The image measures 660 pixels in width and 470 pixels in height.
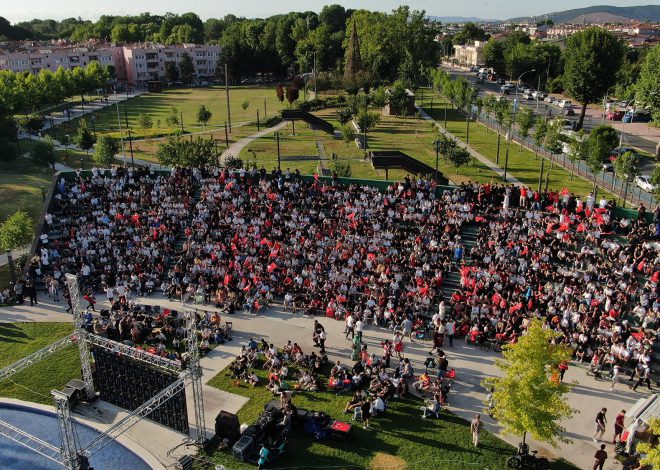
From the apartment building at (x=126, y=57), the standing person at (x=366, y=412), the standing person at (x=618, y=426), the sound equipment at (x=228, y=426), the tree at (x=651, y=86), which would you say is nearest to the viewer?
the standing person at (x=618, y=426)

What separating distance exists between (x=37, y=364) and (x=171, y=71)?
11589 cm

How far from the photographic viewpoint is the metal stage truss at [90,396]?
51.9 ft

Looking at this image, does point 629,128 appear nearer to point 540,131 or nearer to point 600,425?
point 540,131

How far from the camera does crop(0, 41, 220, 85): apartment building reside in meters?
124

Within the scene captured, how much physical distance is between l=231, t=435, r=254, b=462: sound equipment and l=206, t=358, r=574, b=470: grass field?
228 mm

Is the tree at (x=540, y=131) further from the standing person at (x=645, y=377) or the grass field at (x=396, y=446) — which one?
the grass field at (x=396, y=446)

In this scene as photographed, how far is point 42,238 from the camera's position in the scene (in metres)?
33.2

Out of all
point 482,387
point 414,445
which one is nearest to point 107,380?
point 414,445

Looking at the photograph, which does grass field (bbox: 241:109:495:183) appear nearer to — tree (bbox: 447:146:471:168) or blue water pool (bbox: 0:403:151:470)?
tree (bbox: 447:146:471:168)

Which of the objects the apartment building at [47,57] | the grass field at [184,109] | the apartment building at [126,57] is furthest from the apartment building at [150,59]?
the grass field at [184,109]

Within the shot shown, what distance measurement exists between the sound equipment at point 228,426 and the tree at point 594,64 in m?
62.5

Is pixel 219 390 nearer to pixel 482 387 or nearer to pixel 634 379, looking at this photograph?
pixel 482 387

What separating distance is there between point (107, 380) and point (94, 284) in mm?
10566

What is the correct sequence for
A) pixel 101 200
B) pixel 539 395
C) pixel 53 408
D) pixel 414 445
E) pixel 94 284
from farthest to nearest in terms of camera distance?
pixel 101 200 → pixel 94 284 → pixel 53 408 → pixel 414 445 → pixel 539 395
